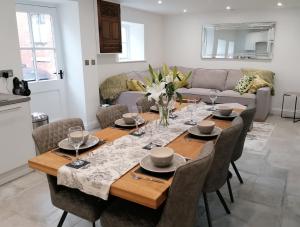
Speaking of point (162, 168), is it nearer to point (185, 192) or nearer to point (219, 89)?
point (185, 192)

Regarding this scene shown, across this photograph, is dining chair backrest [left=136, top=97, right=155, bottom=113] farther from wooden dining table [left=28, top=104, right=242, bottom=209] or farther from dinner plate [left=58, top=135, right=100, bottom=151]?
dinner plate [left=58, top=135, right=100, bottom=151]

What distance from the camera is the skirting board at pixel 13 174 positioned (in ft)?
9.14

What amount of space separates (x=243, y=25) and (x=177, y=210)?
5305mm

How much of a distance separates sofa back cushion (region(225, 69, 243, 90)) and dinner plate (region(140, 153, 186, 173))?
435 cm

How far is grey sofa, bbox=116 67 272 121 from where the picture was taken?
4.88 m

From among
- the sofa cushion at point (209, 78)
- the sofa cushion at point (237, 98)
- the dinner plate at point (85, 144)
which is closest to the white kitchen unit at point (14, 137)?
the dinner plate at point (85, 144)

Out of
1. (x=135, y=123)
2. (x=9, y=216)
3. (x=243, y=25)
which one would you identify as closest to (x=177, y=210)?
(x=135, y=123)

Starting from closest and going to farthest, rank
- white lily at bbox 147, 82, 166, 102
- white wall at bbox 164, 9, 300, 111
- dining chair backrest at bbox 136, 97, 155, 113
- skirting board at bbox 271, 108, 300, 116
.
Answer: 1. white lily at bbox 147, 82, 166, 102
2. dining chair backrest at bbox 136, 97, 155, 113
3. white wall at bbox 164, 9, 300, 111
4. skirting board at bbox 271, 108, 300, 116

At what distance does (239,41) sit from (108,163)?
16.8ft

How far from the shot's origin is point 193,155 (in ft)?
5.50

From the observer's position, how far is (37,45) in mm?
4051

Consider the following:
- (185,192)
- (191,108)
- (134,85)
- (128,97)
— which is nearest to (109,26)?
(134,85)

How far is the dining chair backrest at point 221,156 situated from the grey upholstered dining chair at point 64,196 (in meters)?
0.76

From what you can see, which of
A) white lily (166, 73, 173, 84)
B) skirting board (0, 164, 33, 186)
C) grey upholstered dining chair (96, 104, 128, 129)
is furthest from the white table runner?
skirting board (0, 164, 33, 186)
